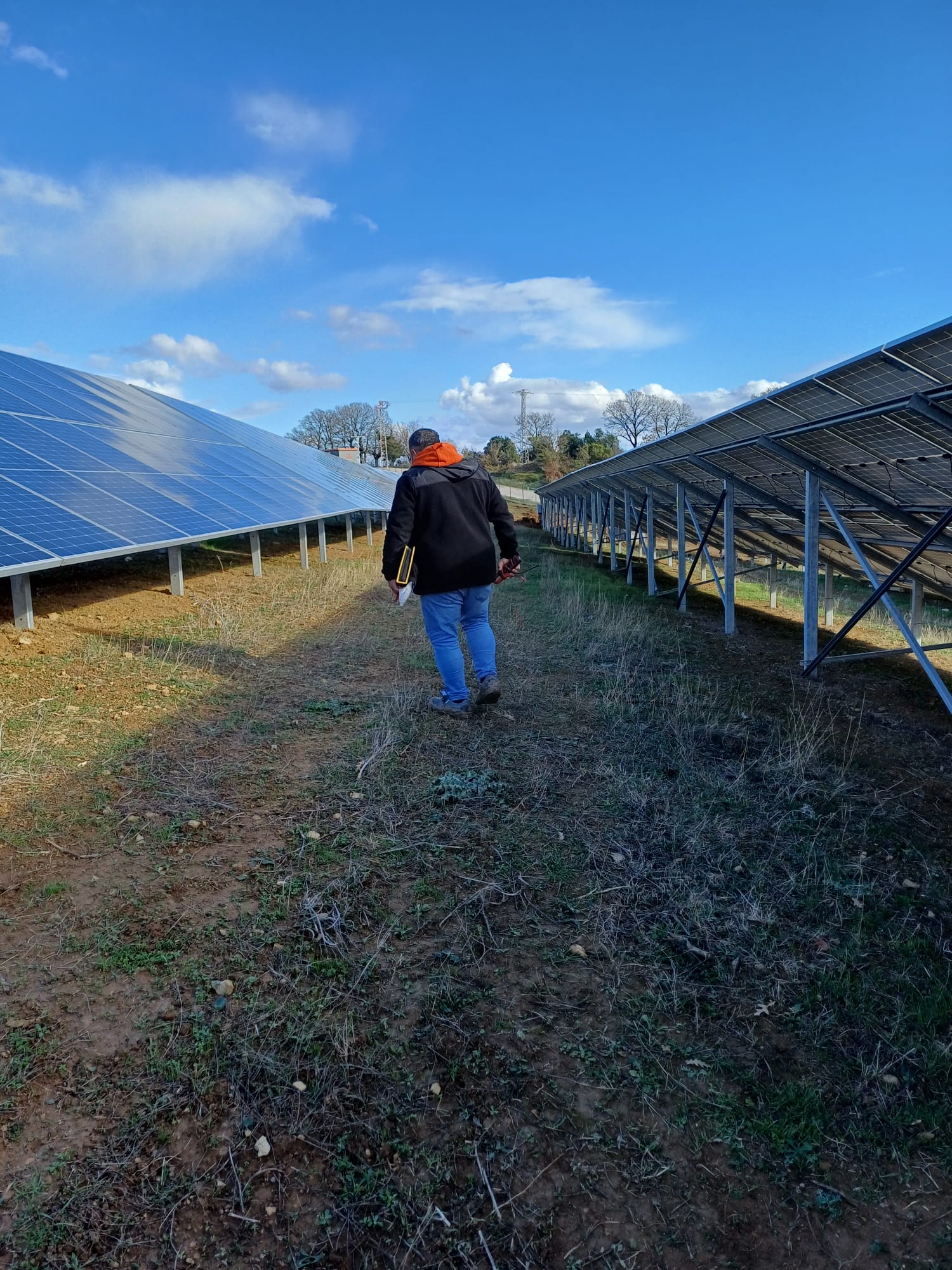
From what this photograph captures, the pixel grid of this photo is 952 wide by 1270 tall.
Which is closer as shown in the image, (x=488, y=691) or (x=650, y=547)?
(x=488, y=691)

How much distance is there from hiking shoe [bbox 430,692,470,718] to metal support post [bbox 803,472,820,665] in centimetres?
414

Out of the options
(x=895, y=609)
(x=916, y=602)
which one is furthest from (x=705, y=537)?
(x=895, y=609)

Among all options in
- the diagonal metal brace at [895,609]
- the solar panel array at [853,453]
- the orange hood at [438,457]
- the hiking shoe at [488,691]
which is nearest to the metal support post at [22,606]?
the orange hood at [438,457]

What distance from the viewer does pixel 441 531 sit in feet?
16.7

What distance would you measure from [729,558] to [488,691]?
19.1 ft

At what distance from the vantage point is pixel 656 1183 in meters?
→ 2.04

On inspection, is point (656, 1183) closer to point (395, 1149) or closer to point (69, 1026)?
point (395, 1149)

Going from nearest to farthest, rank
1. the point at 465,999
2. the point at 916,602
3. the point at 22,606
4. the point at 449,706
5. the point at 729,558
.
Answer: the point at 465,999 < the point at 449,706 < the point at 22,606 < the point at 916,602 < the point at 729,558

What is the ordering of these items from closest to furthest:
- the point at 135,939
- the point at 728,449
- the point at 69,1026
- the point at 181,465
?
the point at 69,1026, the point at 135,939, the point at 728,449, the point at 181,465

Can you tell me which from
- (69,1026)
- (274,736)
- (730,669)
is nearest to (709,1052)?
(69,1026)

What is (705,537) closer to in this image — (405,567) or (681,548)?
(681,548)

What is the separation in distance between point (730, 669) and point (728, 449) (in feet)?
8.53

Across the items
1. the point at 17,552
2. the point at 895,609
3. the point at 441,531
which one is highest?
the point at 441,531

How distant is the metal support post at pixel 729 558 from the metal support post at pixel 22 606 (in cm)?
806
